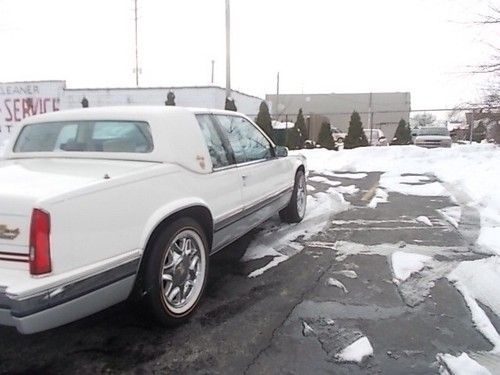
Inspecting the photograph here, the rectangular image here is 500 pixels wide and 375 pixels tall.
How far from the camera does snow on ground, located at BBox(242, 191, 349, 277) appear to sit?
16.7 ft

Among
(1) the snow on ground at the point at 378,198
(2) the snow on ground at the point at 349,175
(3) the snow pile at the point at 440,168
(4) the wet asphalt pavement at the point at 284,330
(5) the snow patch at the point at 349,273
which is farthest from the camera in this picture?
(2) the snow on ground at the point at 349,175

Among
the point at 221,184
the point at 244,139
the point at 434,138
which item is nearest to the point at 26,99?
the point at 434,138

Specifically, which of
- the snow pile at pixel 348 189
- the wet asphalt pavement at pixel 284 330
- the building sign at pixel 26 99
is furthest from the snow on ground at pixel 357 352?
the building sign at pixel 26 99

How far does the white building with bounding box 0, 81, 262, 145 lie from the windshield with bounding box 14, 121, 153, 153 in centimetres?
1991

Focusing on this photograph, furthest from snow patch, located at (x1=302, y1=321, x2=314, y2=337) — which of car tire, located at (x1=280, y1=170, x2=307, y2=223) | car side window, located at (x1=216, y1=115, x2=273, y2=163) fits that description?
car tire, located at (x1=280, y1=170, x2=307, y2=223)

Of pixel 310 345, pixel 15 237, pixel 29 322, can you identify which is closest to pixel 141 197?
pixel 15 237

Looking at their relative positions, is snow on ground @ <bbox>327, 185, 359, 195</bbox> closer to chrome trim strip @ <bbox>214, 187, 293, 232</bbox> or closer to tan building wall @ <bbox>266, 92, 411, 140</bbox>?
chrome trim strip @ <bbox>214, 187, 293, 232</bbox>

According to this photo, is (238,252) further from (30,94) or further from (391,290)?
(30,94)

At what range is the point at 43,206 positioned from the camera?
2459mm

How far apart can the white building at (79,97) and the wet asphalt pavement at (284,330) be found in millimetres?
20219

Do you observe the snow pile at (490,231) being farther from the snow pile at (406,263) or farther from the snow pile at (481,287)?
the snow pile at (406,263)

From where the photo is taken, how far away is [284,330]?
3336 mm

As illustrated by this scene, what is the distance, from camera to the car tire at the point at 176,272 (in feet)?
10.3

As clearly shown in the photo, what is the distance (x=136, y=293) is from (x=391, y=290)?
7.46 ft
